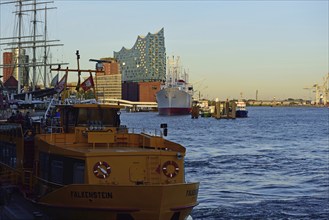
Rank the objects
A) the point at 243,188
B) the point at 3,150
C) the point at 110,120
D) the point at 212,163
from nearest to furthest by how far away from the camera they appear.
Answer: the point at 110,120, the point at 3,150, the point at 243,188, the point at 212,163

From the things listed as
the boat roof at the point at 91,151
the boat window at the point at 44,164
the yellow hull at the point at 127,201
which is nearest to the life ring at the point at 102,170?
the boat roof at the point at 91,151

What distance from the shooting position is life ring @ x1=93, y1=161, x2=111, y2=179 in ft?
57.6

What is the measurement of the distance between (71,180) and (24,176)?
4.62 m

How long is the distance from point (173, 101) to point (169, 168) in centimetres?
17363

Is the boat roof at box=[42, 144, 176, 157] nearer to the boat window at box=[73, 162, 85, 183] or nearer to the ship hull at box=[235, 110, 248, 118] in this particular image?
the boat window at box=[73, 162, 85, 183]

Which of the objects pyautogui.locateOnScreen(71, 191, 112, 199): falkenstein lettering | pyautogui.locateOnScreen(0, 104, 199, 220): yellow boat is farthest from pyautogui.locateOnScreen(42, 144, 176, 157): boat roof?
pyautogui.locateOnScreen(71, 191, 112, 199): falkenstein lettering

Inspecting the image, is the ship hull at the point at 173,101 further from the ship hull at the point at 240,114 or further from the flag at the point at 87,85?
the flag at the point at 87,85

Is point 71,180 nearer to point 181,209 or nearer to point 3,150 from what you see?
point 181,209

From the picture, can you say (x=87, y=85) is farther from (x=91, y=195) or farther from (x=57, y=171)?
(x=91, y=195)

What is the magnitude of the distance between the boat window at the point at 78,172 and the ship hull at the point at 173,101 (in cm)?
16986

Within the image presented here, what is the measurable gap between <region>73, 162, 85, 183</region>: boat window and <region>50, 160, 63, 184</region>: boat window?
757 millimetres

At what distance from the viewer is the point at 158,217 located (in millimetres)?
16812

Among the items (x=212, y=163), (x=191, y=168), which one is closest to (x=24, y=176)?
(x=191, y=168)

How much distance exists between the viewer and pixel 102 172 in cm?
1766
